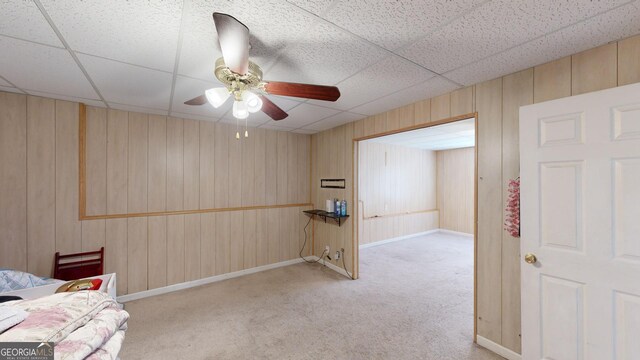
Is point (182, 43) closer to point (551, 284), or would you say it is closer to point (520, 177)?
point (520, 177)

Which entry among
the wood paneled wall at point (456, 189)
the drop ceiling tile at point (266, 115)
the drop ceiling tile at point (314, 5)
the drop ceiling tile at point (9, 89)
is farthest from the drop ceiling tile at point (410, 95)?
the wood paneled wall at point (456, 189)

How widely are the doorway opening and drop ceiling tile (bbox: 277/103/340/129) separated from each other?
74cm

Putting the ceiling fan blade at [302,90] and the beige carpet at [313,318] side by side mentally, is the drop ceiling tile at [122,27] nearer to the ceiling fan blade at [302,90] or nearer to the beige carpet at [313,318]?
the ceiling fan blade at [302,90]

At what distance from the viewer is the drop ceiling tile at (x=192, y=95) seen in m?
2.20

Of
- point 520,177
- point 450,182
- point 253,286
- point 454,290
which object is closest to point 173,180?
point 253,286

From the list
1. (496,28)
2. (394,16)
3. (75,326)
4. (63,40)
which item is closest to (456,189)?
(496,28)

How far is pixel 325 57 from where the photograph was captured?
1742 millimetres

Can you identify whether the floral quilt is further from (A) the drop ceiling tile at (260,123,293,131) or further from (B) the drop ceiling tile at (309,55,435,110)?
(A) the drop ceiling tile at (260,123,293,131)

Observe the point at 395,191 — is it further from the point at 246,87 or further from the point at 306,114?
the point at 246,87

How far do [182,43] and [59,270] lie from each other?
2912 millimetres

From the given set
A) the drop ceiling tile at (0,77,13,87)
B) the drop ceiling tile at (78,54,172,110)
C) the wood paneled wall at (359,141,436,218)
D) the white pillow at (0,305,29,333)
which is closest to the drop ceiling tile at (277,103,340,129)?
the drop ceiling tile at (78,54,172,110)

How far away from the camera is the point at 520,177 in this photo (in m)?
1.81

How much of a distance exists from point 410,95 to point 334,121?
1318mm

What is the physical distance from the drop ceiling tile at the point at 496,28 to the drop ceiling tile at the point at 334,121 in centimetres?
153
